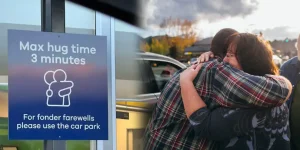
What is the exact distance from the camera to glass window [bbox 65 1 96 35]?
7.25 ft

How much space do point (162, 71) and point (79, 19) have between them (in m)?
0.62

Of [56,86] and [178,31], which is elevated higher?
[178,31]

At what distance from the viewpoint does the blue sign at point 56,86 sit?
1.80m

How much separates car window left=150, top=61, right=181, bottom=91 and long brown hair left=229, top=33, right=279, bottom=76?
0.32 m

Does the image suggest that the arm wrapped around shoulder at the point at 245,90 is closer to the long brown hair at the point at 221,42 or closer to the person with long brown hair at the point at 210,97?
the person with long brown hair at the point at 210,97

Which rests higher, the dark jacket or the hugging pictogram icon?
the dark jacket

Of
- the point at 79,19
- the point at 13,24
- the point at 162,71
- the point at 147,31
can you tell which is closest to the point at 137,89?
the point at 162,71

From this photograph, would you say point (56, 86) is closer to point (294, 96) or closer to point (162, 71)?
point (162, 71)

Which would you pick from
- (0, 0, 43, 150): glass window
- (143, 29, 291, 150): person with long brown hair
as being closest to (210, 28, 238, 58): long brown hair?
(143, 29, 291, 150): person with long brown hair

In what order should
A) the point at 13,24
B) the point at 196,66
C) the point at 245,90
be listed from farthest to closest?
the point at 13,24 < the point at 196,66 < the point at 245,90

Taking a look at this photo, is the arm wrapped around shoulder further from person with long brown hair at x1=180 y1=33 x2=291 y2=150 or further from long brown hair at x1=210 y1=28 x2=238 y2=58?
long brown hair at x1=210 y1=28 x2=238 y2=58

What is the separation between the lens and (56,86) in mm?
1837

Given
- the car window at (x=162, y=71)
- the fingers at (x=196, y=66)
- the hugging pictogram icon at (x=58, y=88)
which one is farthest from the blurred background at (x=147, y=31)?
the hugging pictogram icon at (x=58, y=88)

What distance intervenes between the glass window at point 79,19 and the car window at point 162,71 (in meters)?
0.48
